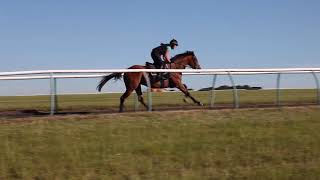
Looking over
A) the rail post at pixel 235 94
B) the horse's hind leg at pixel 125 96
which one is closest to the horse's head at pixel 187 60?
the horse's hind leg at pixel 125 96

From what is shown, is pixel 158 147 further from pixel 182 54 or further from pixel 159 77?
pixel 182 54

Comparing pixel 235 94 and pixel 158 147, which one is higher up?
pixel 235 94

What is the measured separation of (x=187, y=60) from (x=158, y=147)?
33.9ft

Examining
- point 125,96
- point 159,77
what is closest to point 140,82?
point 159,77

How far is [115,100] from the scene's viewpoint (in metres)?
22.0

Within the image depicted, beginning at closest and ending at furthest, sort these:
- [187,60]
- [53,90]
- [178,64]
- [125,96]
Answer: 1. [53,90]
2. [125,96]
3. [178,64]
4. [187,60]

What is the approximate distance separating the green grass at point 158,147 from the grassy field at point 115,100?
4017 mm

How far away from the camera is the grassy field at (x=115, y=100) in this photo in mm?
18534

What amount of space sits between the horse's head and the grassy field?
104cm

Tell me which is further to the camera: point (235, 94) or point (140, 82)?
point (140, 82)

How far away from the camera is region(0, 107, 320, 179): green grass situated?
10.0 metres

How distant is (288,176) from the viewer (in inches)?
388

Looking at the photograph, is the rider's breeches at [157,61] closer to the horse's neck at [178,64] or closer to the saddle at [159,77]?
A: the horse's neck at [178,64]

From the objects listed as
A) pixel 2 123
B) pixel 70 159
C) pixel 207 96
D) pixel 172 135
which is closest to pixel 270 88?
pixel 207 96
